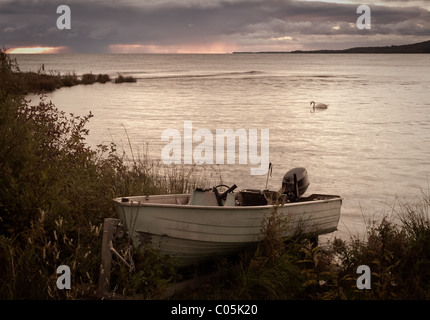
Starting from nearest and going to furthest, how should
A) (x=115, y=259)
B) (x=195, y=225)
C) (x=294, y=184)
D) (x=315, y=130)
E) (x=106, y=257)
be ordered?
(x=106, y=257)
(x=115, y=259)
(x=195, y=225)
(x=294, y=184)
(x=315, y=130)

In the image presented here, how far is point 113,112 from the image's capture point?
40.1 metres

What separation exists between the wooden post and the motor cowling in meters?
3.89

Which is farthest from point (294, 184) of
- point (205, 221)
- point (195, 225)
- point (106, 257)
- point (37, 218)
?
point (37, 218)

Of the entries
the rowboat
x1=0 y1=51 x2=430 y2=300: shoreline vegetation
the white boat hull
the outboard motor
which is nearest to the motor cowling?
the outboard motor

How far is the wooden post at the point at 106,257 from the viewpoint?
698 cm

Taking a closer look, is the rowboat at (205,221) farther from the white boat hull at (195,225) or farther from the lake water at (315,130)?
the lake water at (315,130)

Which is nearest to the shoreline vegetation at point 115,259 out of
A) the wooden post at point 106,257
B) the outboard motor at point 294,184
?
the wooden post at point 106,257

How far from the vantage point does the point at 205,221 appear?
25.7ft

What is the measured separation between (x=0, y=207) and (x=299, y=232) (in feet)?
15.9

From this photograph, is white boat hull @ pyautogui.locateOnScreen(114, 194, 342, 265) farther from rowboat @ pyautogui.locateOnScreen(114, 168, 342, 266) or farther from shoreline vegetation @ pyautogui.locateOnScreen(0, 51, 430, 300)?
shoreline vegetation @ pyautogui.locateOnScreen(0, 51, 430, 300)

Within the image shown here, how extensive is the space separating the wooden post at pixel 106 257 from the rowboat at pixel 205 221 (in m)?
0.33

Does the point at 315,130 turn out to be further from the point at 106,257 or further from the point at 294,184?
the point at 106,257

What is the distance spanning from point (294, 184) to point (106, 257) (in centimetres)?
433
